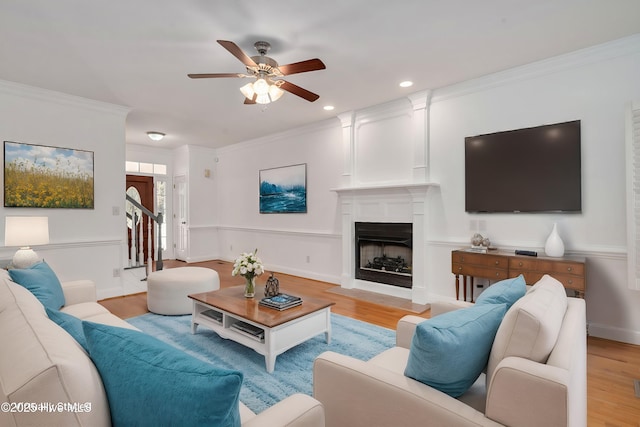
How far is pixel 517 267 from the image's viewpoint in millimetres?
3156

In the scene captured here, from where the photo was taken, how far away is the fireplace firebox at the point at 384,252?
4.47 m

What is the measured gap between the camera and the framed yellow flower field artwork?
12.5 ft

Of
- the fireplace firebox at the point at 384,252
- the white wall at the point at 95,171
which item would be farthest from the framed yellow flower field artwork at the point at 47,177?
the fireplace firebox at the point at 384,252

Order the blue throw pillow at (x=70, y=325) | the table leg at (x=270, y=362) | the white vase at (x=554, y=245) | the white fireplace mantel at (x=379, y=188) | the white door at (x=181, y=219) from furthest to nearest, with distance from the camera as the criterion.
→ the white door at (x=181, y=219) → the white fireplace mantel at (x=379, y=188) → the white vase at (x=554, y=245) → the table leg at (x=270, y=362) → the blue throw pillow at (x=70, y=325)

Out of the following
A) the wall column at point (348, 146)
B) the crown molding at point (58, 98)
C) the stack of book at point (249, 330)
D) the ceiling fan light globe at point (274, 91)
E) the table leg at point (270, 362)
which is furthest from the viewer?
the wall column at point (348, 146)

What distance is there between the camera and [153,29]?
8.77ft

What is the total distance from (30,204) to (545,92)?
5956 millimetres

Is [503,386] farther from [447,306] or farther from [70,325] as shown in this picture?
[70,325]

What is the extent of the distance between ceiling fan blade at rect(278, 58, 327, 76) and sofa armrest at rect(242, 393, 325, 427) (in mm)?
2259

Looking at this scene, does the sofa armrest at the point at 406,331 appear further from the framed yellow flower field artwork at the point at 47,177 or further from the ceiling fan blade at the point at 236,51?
the framed yellow flower field artwork at the point at 47,177

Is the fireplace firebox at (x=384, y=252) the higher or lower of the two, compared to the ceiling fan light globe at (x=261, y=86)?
lower

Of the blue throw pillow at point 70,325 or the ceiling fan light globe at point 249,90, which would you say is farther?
the ceiling fan light globe at point 249,90

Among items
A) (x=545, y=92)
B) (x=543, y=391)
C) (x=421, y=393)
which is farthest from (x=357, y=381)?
(x=545, y=92)

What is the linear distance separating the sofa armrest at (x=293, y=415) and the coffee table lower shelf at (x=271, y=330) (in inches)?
53.8
